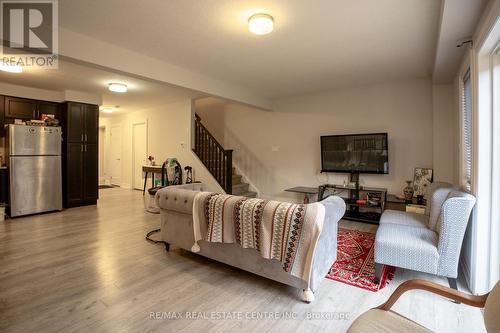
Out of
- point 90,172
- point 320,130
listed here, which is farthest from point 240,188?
point 90,172

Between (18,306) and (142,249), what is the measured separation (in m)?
1.21

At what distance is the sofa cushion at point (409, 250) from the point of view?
6.79 ft

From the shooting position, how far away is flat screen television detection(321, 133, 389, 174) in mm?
4219

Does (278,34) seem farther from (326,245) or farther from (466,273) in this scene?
(466,273)

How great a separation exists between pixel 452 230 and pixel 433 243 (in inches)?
7.9

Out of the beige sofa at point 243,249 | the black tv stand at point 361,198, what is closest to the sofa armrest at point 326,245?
the beige sofa at point 243,249

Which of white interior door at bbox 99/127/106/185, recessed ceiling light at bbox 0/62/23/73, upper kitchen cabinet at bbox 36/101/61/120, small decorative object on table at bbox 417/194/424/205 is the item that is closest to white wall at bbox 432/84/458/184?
small decorative object on table at bbox 417/194/424/205

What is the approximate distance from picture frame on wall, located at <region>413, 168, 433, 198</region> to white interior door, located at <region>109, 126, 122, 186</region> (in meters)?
8.16

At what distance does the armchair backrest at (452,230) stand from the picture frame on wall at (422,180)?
2.22 m

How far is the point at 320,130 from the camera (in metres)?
5.05

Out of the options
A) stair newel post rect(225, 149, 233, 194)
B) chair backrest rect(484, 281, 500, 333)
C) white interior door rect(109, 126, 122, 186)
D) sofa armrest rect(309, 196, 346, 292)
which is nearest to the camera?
chair backrest rect(484, 281, 500, 333)

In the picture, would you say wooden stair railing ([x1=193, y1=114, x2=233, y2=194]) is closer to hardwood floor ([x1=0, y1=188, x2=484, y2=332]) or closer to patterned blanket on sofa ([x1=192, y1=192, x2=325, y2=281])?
hardwood floor ([x1=0, y1=188, x2=484, y2=332])

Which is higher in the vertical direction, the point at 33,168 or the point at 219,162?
the point at 219,162

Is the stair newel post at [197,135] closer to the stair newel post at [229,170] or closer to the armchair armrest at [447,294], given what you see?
the stair newel post at [229,170]
